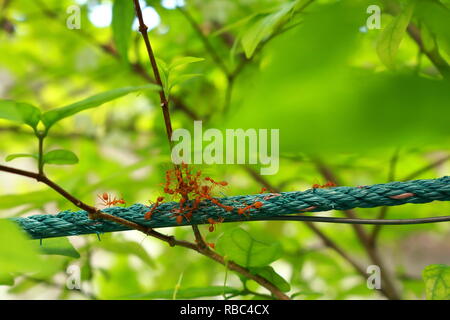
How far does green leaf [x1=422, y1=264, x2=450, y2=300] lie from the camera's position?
0.35m

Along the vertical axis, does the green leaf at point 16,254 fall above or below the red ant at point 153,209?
below

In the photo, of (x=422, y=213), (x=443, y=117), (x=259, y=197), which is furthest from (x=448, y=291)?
(x=422, y=213)

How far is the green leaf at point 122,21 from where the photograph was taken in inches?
15.5

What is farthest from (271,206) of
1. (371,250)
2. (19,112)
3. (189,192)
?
(371,250)

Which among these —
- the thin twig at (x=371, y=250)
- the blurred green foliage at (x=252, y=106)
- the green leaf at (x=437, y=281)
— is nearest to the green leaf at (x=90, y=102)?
the blurred green foliage at (x=252, y=106)

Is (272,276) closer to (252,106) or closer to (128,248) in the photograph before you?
(128,248)

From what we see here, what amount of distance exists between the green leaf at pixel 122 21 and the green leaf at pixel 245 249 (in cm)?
17

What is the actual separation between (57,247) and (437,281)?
269 mm

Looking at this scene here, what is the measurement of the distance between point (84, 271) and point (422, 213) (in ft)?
1.76

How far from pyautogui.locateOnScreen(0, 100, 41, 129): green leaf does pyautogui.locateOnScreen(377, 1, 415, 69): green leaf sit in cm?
20

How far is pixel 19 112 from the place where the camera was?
266 mm

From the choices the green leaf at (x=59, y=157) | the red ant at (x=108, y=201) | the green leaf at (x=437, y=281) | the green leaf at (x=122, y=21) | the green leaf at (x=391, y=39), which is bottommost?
the green leaf at (x=437, y=281)

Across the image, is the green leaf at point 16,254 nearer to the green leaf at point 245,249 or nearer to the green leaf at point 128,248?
the green leaf at point 245,249

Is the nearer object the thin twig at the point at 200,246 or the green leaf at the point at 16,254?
the green leaf at the point at 16,254
